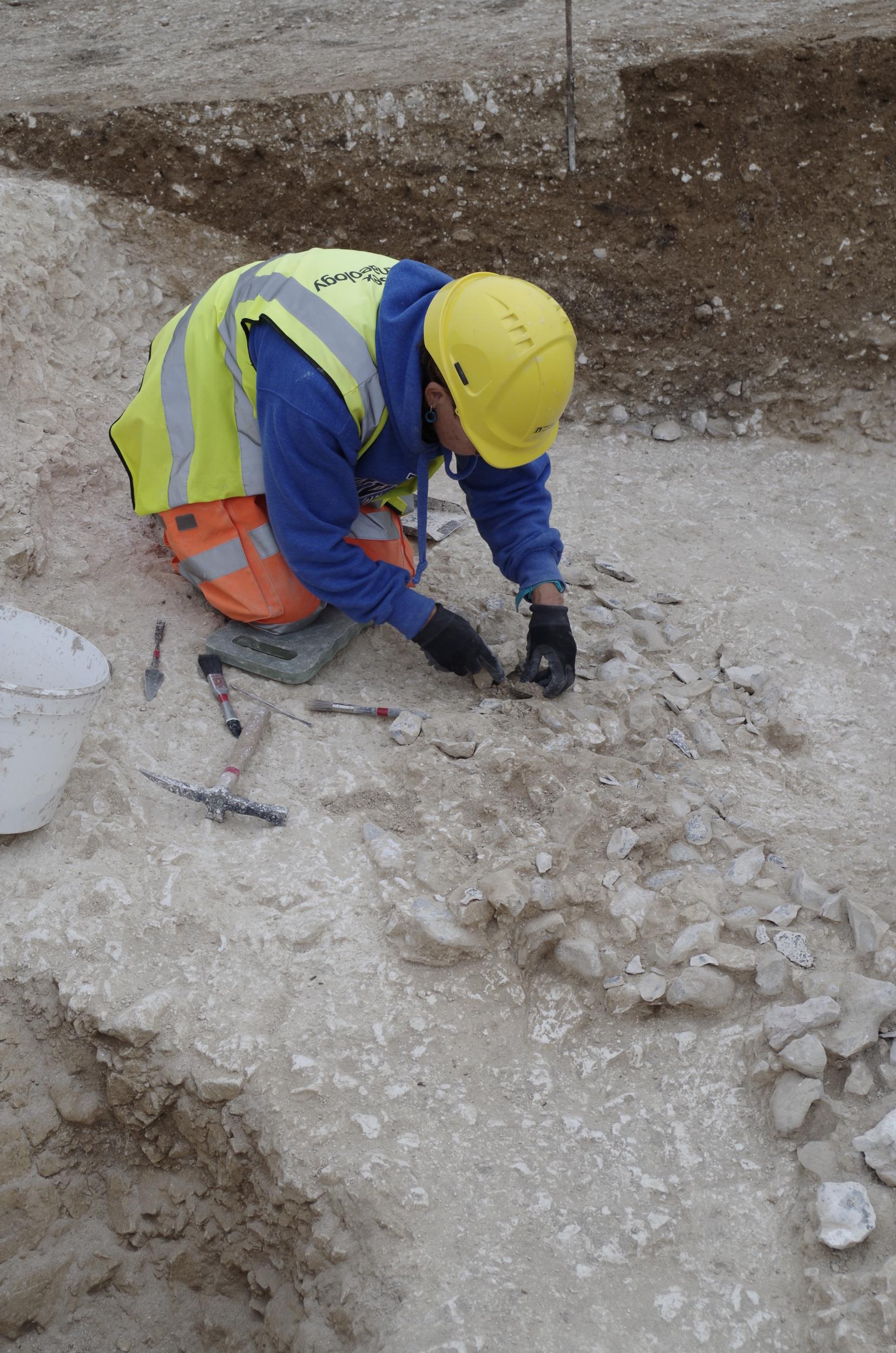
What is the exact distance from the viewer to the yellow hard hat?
2.57m

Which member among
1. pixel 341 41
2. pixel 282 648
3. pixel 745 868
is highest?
pixel 341 41

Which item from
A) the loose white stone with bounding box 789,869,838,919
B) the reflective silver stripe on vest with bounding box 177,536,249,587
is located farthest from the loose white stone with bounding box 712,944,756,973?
the reflective silver stripe on vest with bounding box 177,536,249,587

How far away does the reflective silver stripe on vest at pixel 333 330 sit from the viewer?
2.74 meters

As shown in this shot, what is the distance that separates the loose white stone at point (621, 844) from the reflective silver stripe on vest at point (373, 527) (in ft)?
4.44

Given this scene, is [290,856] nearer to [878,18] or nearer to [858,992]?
[858,992]

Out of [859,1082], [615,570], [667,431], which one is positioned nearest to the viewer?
[859,1082]

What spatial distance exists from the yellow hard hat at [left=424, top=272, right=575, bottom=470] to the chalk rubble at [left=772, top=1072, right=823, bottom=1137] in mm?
1679

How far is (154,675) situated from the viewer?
3.10 meters

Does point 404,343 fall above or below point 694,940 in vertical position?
above

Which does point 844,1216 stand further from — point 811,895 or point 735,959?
point 811,895

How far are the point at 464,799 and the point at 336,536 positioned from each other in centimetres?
86

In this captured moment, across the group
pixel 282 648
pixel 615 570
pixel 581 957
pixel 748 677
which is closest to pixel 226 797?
pixel 282 648

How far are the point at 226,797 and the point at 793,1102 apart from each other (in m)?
1.52

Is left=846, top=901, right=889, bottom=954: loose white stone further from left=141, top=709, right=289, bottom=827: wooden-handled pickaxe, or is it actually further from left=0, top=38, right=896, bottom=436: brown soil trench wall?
left=0, top=38, right=896, bottom=436: brown soil trench wall
